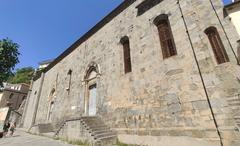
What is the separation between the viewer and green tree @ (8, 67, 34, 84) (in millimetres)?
45469

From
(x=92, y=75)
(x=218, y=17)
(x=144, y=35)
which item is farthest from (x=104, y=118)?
(x=218, y=17)

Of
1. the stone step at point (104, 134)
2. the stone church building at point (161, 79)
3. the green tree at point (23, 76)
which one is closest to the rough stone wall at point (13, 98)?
the green tree at point (23, 76)

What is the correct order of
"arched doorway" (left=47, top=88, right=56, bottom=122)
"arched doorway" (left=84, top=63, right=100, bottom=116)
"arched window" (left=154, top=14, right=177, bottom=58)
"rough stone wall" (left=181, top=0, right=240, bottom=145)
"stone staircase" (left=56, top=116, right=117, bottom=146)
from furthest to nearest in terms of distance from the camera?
"arched doorway" (left=47, top=88, right=56, bottom=122), "arched doorway" (left=84, top=63, right=100, bottom=116), "arched window" (left=154, top=14, right=177, bottom=58), "stone staircase" (left=56, top=116, right=117, bottom=146), "rough stone wall" (left=181, top=0, right=240, bottom=145)

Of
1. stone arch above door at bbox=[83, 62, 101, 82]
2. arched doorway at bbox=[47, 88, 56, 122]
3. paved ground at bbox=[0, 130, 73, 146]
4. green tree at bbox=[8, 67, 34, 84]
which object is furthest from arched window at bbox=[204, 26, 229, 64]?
green tree at bbox=[8, 67, 34, 84]

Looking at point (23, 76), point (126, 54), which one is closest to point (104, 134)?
point (126, 54)

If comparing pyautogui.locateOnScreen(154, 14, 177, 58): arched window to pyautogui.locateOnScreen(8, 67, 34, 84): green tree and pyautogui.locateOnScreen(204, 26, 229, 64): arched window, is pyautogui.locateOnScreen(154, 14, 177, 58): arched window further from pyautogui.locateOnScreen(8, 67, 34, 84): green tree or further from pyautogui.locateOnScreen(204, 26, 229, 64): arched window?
pyautogui.locateOnScreen(8, 67, 34, 84): green tree

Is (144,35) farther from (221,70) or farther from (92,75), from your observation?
(92,75)

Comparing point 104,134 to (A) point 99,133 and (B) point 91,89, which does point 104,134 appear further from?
(B) point 91,89

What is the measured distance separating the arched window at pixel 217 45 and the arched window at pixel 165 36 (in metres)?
1.67

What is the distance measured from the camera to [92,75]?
12.5 meters

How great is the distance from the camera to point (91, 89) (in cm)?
1225

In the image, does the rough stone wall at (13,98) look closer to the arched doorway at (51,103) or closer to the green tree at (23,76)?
the green tree at (23,76)

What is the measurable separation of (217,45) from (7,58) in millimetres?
14291

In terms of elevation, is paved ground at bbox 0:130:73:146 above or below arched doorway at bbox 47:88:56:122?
below
